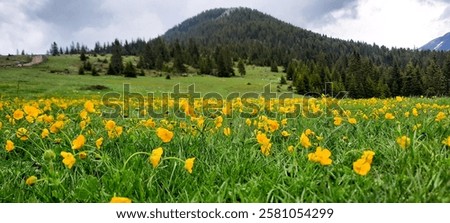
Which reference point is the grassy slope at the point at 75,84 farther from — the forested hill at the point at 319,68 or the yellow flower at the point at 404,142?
the yellow flower at the point at 404,142

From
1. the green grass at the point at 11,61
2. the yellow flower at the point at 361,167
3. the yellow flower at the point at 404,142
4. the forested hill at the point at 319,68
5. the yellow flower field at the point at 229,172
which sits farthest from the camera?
the green grass at the point at 11,61

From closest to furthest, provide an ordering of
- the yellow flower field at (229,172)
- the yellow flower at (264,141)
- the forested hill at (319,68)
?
the yellow flower field at (229,172), the yellow flower at (264,141), the forested hill at (319,68)

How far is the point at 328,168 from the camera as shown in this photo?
107 inches

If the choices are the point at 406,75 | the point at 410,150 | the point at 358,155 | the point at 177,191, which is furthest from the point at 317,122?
the point at 406,75

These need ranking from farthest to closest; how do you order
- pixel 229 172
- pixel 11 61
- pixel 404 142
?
1. pixel 11 61
2. pixel 229 172
3. pixel 404 142

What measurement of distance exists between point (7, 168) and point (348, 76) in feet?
255

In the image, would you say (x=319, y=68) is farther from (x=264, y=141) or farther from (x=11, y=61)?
(x=264, y=141)

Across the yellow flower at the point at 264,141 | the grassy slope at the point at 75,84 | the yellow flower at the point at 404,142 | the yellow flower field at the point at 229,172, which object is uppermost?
the yellow flower at the point at 404,142

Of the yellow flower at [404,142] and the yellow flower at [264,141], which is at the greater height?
the yellow flower at [404,142]

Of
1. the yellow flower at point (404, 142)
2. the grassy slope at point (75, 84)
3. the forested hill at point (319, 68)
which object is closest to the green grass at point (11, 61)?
the grassy slope at point (75, 84)

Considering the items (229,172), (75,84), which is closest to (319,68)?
(75,84)

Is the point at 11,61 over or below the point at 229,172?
over

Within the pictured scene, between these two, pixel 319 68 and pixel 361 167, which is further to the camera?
pixel 319 68

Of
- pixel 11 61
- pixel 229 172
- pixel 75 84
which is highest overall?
pixel 11 61
